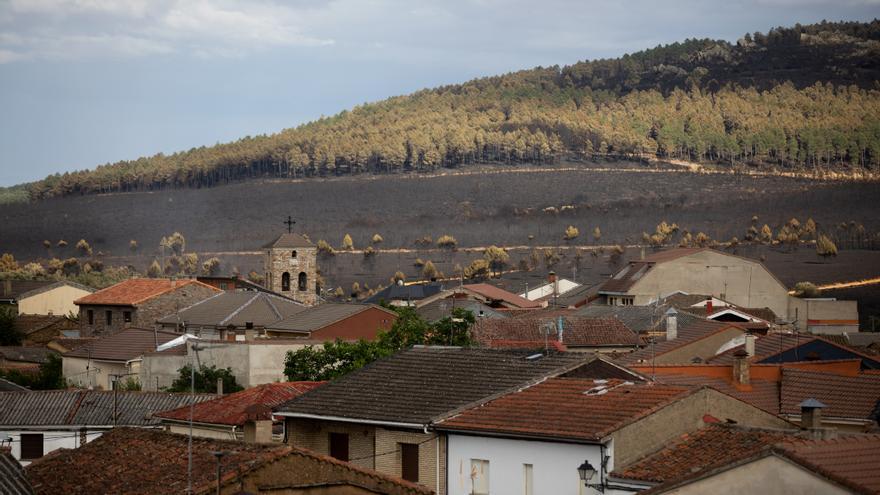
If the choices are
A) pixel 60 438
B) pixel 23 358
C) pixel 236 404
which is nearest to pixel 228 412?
pixel 236 404

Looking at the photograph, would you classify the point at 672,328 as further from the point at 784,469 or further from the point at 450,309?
the point at 784,469

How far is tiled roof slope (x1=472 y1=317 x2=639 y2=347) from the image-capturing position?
4822 cm

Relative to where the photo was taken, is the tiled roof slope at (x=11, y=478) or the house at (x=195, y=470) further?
the house at (x=195, y=470)

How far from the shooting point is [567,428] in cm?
2188

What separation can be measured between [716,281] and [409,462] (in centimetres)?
5880

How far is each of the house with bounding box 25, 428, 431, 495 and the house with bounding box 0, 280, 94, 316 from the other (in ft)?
190

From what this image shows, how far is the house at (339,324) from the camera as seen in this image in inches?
2041

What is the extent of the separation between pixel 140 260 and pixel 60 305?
214 ft

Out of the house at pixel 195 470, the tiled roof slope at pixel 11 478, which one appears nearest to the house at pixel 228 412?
the house at pixel 195 470

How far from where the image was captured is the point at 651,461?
834 inches

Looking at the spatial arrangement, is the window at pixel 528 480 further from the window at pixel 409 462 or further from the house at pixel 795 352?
the house at pixel 795 352

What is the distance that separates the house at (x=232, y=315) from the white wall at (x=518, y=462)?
30804 mm

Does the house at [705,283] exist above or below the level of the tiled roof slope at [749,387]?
below

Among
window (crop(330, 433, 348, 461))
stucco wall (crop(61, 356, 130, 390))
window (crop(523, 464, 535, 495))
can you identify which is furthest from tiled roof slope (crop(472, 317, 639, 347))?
window (crop(523, 464, 535, 495))
